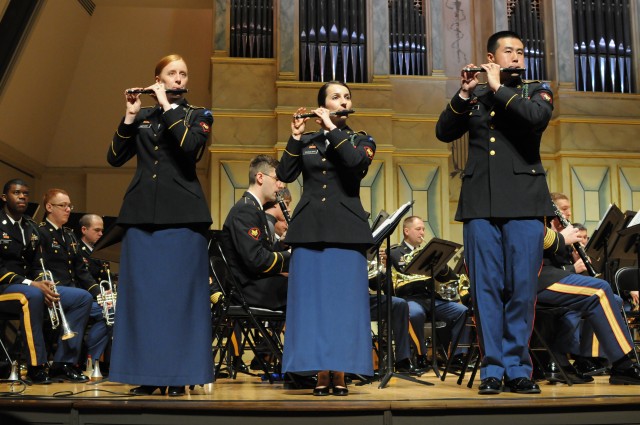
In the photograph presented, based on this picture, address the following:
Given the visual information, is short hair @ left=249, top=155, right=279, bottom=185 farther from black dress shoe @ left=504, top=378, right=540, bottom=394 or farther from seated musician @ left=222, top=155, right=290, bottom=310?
black dress shoe @ left=504, top=378, right=540, bottom=394

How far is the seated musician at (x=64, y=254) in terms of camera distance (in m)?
6.37

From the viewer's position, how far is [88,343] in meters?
6.59

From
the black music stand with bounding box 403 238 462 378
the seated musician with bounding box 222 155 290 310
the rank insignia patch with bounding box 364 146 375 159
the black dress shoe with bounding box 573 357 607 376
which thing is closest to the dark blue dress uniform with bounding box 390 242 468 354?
the black music stand with bounding box 403 238 462 378

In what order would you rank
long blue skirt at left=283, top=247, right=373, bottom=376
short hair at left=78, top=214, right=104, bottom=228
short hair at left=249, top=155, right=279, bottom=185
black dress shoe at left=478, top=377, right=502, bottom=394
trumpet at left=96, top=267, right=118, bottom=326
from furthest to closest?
short hair at left=78, top=214, right=104, bottom=228 < trumpet at left=96, top=267, right=118, bottom=326 < short hair at left=249, top=155, right=279, bottom=185 < long blue skirt at left=283, top=247, right=373, bottom=376 < black dress shoe at left=478, top=377, right=502, bottom=394

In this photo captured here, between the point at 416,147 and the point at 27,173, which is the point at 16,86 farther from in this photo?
the point at 416,147

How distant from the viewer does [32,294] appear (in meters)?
5.71

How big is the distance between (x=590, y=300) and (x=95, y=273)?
419cm

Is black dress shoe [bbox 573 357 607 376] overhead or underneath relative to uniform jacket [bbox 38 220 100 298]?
underneath

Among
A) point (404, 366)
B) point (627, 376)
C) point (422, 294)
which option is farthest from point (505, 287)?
point (422, 294)

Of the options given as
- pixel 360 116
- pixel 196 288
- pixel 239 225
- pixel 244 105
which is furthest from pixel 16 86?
pixel 196 288

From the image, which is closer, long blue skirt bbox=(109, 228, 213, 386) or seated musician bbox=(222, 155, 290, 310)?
long blue skirt bbox=(109, 228, 213, 386)

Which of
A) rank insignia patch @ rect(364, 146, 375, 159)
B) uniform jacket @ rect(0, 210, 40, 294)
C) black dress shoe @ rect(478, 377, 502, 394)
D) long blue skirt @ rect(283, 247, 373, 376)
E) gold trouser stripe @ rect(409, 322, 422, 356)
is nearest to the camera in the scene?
black dress shoe @ rect(478, 377, 502, 394)


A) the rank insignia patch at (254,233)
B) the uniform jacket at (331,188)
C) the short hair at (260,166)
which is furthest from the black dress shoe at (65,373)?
the uniform jacket at (331,188)

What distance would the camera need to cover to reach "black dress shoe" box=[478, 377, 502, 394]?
3.84m
